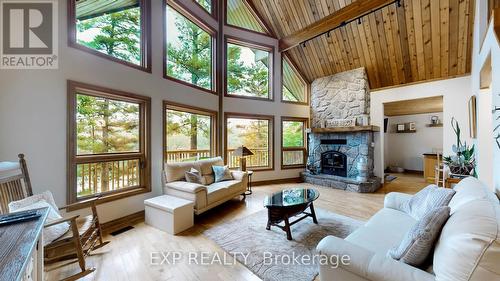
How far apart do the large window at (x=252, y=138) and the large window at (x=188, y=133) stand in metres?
0.51

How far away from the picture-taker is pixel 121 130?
10.9ft

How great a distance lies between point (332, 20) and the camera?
15.1 ft

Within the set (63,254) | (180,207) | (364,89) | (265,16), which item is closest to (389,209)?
(180,207)

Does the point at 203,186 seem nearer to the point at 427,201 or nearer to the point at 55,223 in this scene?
the point at 55,223

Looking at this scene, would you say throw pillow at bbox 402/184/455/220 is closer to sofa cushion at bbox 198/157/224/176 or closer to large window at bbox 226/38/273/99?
sofa cushion at bbox 198/157/224/176

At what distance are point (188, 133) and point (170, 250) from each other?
2594 millimetres

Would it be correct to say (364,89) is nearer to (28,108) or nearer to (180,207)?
(180,207)

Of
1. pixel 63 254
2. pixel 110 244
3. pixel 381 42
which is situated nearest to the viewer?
pixel 63 254

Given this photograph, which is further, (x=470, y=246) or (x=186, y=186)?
(x=186, y=186)

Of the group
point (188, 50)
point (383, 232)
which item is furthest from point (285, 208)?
point (188, 50)

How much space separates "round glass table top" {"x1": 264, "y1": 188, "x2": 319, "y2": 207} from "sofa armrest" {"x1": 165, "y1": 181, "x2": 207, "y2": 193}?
1.04m

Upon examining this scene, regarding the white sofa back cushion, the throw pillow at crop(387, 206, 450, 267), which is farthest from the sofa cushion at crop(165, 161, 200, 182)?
the white sofa back cushion

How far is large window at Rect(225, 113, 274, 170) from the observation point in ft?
17.7

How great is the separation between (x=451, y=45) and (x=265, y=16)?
4151mm
